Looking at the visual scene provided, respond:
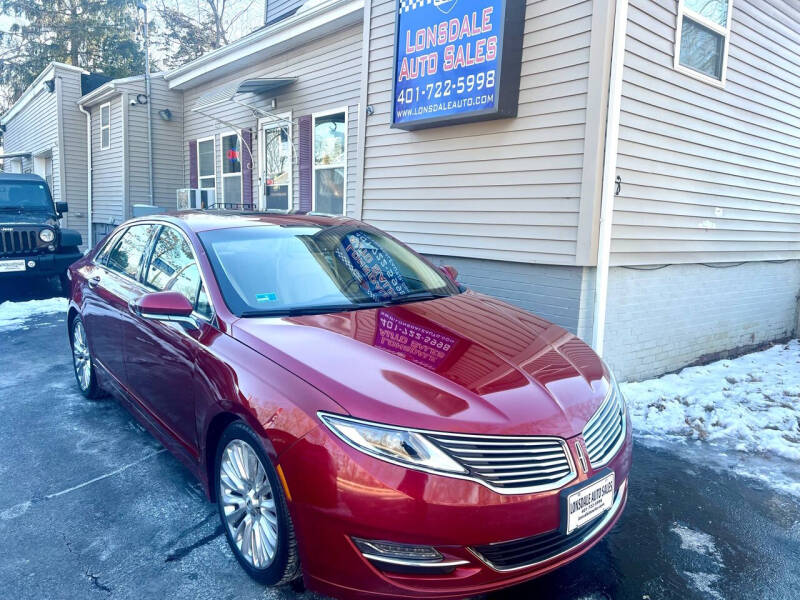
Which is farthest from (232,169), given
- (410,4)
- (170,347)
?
(170,347)

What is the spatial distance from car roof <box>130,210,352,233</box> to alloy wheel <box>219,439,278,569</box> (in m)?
1.41

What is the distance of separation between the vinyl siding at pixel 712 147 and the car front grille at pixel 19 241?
8.53 meters

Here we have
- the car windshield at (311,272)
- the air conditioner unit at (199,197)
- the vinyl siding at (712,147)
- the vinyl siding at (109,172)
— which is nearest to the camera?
the car windshield at (311,272)

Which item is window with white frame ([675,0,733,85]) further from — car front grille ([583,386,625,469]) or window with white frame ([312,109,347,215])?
window with white frame ([312,109,347,215])

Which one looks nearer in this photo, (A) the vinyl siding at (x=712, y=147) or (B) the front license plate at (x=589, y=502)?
(B) the front license plate at (x=589, y=502)

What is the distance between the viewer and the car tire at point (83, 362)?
4.47 m

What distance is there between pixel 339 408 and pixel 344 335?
0.55 m

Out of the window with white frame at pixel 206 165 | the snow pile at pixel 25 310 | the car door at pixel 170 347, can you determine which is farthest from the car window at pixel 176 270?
the window with white frame at pixel 206 165

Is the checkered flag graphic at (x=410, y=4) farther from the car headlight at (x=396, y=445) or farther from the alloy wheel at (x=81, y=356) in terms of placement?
the car headlight at (x=396, y=445)

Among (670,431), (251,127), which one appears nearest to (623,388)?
(670,431)

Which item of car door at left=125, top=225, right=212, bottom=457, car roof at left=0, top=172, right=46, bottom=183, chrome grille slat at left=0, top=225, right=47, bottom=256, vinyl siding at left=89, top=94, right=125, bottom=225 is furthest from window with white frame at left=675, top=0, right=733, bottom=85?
vinyl siding at left=89, top=94, right=125, bottom=225

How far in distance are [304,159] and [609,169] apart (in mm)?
5530

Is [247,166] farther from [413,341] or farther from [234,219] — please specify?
[413,341]

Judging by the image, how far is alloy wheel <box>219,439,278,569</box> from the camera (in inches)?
89.9
